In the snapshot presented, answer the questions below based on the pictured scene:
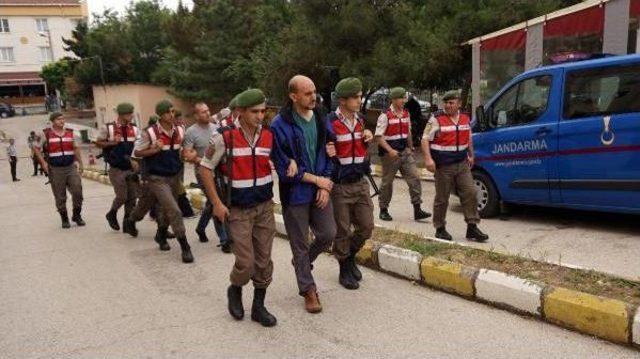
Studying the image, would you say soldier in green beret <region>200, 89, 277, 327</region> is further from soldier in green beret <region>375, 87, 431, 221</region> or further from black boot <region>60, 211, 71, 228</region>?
black boot <region>60, 211, 71, 228</region>

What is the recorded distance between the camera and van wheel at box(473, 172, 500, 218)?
7.18m

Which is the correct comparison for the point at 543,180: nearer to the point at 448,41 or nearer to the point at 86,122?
the point at 448,41

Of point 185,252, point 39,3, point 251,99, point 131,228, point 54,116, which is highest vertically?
point 39,3

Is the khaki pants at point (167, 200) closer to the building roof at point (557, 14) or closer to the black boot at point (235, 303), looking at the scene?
the black boot at point (235, 303)

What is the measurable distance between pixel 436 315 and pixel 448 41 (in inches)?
371

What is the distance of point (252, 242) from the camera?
419 cm

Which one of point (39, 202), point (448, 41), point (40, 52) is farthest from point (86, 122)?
point (448, 41)

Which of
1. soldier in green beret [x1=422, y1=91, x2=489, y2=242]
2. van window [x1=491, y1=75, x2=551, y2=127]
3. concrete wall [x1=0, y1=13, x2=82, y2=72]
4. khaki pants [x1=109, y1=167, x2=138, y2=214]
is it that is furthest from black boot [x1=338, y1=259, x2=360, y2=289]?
concrete wall [x1=0, y1=13, x2=82, y2=72]

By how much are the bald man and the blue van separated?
3245mm

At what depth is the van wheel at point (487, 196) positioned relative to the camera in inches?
283

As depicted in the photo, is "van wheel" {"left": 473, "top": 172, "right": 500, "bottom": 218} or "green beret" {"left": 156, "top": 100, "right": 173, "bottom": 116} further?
"van wheel" {"left": 473, "top": 172, "right": 500, "bottom": 218}

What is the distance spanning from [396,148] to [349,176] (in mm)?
2715

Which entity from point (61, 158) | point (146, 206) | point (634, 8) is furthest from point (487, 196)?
point (61, 158)

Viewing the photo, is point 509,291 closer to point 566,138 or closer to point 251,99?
point 251,99
